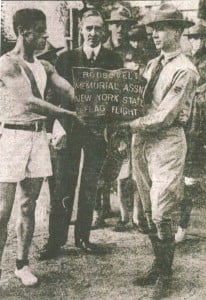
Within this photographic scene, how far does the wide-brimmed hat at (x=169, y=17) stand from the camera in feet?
10.5

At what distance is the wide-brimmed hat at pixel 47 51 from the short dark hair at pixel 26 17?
117 millimetres

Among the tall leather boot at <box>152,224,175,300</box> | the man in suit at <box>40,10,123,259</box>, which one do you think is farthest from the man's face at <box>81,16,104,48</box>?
the tall leather boot at <box>152,224,175,300</box>

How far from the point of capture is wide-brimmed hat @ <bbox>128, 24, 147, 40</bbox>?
3.25m

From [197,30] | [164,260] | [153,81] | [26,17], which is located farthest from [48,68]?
[164,260]

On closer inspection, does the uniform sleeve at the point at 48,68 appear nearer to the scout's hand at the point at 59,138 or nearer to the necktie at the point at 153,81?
the scout's hand at the point at 59,138

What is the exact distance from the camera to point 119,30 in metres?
3.27

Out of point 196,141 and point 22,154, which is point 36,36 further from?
point 196,141

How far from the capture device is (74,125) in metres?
3.28

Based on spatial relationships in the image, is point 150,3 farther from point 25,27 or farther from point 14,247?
point 14,247

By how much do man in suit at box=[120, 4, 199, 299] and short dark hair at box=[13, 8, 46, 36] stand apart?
513 mm

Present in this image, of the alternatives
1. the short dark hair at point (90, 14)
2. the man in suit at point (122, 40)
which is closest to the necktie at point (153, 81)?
the man in suit at point (122, 40)

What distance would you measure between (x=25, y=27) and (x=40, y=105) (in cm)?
36

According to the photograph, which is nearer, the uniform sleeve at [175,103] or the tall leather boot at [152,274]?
the uniform sleeve at [175,103]

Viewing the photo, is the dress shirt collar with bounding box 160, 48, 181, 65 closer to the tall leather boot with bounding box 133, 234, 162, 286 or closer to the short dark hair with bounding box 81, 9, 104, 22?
the short dark hair with bounding box 81, 9, 104, 22
